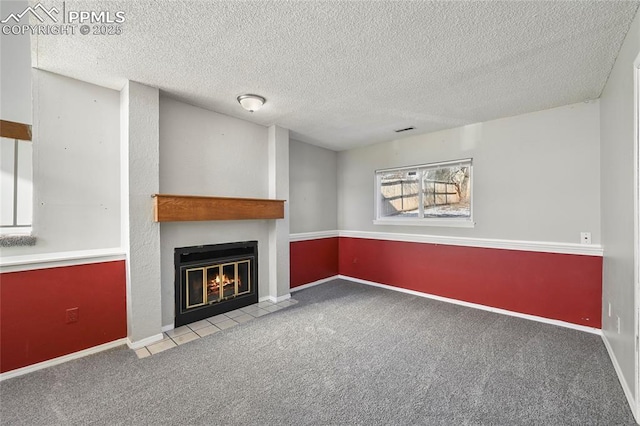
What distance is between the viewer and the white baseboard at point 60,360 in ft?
6.57

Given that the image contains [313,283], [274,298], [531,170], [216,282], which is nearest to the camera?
[531,170]

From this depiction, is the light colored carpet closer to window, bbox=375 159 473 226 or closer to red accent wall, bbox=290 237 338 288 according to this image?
red accent wall, bbox=290 237 338 288

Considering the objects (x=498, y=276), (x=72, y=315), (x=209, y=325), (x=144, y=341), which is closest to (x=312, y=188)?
(x=209, y=325)

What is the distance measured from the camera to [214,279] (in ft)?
10.5

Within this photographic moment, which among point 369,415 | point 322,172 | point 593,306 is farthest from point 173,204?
point 593,306

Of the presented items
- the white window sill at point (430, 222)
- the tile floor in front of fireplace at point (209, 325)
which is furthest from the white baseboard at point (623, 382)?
the tile floor in front of fireplace at point (209, 325)

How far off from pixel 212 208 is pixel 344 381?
2.09 meters

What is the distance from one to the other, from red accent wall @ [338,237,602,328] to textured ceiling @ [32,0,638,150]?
1751mm

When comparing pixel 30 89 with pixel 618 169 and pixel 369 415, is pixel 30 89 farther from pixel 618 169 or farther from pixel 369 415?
pixel 618 169

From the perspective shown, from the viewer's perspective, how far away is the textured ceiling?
155 centimetres

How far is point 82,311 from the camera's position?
2301 mm

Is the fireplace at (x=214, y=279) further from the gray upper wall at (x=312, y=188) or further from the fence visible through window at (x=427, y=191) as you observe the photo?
the fence visible through window at (x=427, y=191)

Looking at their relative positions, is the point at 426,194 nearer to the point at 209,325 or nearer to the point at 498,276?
the point at 498,276

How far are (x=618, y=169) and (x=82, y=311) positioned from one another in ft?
14.7
